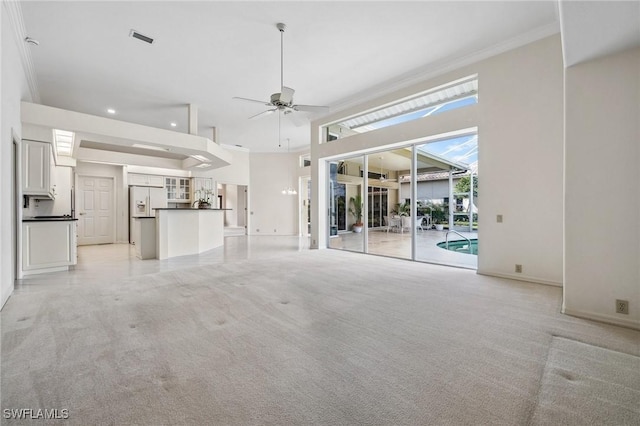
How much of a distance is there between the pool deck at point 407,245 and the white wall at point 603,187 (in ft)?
7.61

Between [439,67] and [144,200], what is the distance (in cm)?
974

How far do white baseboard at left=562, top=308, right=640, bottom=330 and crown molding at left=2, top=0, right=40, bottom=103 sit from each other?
7.10 m

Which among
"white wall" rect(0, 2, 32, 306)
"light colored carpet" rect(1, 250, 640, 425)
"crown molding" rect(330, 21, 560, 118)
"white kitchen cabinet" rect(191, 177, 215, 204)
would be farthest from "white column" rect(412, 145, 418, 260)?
"white kitchen cabinet" rect(191, 177, 215, 204)

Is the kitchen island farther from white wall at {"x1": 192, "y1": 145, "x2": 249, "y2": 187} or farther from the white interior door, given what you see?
the white interior door

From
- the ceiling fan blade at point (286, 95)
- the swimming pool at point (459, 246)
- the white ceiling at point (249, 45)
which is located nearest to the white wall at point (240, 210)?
the white ceiling at point (249, 45)

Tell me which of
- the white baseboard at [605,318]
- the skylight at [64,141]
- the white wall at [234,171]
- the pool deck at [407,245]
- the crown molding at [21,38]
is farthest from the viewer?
the white wall at [234,171]

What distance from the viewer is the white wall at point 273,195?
11.7 m

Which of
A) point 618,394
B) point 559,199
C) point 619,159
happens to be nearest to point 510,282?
point 559,199

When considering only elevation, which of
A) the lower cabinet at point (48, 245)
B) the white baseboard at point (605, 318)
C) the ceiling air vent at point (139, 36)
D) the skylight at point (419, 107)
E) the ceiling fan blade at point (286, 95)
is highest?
the ceiling air vent at point (139, 36)

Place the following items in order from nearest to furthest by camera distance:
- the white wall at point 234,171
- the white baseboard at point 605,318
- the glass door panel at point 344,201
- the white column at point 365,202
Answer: the white baseboard at point 605,318, the white column at point 365,202, the glass door panel at point 344,201, the white wall at point 234,171

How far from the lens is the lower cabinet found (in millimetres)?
4512

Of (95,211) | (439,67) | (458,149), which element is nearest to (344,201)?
(458,149)

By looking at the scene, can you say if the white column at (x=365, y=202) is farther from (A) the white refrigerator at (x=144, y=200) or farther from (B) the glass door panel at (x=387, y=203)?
(A) the white refrigerator at (x=144, y=200)

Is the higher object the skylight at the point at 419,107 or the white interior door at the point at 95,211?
the skylight at the point at 419,107
